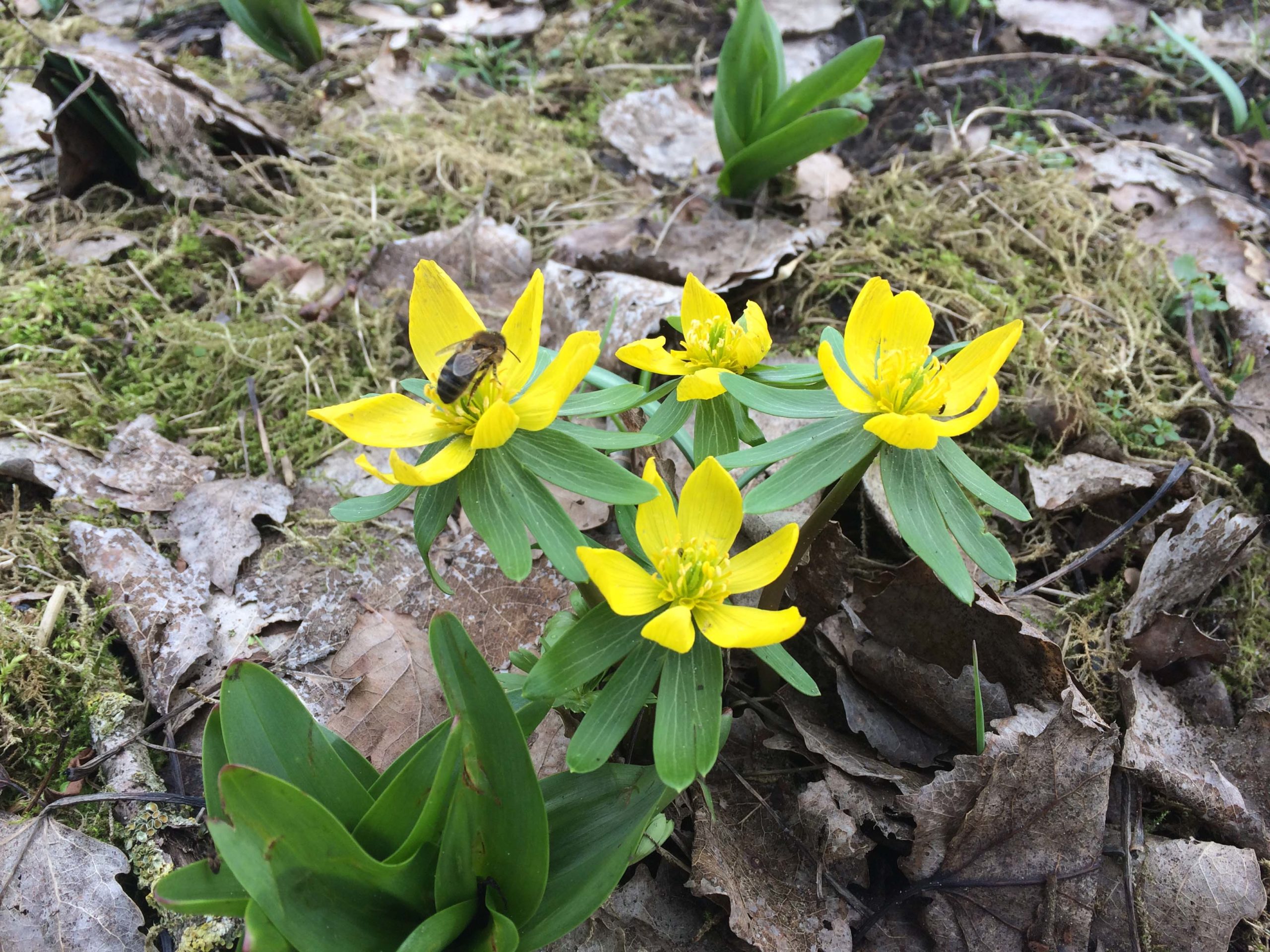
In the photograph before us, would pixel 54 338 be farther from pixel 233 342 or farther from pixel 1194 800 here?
pixel 1194 800

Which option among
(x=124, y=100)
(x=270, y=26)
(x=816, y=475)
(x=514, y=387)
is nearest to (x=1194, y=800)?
(x=816, y=475)

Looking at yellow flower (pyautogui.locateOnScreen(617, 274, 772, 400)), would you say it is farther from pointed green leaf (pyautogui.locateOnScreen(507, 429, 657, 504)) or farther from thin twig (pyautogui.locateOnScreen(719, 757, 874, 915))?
thin twig (pyautogui.locateOnScreen(719, 757, 874, 915))

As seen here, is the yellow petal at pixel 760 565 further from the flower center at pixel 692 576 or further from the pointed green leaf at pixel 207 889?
the pointed green leaf at pixel 207 889

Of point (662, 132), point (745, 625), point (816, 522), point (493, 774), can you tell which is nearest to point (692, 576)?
point (745, 625)

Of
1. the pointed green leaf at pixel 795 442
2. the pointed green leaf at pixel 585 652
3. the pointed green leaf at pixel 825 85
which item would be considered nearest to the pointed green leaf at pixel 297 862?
the pointed green leaf at pixel 585 652

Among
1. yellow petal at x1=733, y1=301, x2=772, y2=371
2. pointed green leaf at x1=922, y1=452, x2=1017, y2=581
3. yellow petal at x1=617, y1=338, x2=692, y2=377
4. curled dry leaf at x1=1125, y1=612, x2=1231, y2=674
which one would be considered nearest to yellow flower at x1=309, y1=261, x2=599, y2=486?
yellow petal at x1=617, y1=338, x2=692, y2=377

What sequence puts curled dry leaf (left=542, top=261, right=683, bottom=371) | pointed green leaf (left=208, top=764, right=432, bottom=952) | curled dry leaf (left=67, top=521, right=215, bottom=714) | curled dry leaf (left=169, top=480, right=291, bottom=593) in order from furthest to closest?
curled dry leaf (left=542, top=261, right=683, bottom=371) → curled dry leaf (left=169, top=480, right=291, bottom=593) → curled dry leaf (left=67, top=521, right=215, bottom=714) → pointed green leaf (left=208, top=764, right=432, bottom=952)

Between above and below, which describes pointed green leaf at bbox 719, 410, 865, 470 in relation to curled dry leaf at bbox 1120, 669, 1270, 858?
above

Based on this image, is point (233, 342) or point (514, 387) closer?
point (514, 387)
